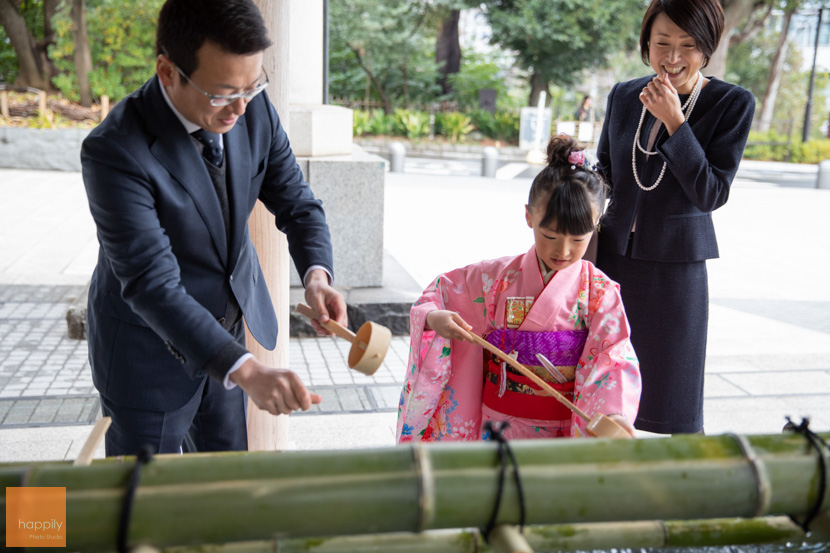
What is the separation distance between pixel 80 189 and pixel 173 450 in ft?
35.3

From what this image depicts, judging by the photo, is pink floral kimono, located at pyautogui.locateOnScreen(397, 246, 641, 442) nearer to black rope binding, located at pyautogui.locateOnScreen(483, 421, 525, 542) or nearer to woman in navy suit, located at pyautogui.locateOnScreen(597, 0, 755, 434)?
woman in navy suit, located at pyautogui.locateOnScreen(597, 0, 755, 434)

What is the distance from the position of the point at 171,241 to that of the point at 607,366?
4.09 feet

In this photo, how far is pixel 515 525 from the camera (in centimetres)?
120

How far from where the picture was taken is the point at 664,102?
8.13 feet

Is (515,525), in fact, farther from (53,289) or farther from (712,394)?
(53,289)

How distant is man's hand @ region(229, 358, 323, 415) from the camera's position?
149 centimetres

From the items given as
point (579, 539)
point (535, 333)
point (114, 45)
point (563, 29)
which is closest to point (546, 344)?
point (535, 333)

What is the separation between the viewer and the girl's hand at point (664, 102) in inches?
97.3

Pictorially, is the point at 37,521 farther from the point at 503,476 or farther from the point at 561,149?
the point at 561,149

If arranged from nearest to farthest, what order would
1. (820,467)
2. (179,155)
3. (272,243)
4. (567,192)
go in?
1. (820,467)
2. (179,155)
3. (567,192)
4. (272,243)

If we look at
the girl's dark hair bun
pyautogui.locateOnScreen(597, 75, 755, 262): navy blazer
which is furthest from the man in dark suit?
pyautogui.locateOnScreen(597, 75, 755, 262): navy blazer

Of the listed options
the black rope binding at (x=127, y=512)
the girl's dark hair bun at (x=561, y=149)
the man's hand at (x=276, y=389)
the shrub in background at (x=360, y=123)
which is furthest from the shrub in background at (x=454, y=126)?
the black rope binding at (x=127, y=512)

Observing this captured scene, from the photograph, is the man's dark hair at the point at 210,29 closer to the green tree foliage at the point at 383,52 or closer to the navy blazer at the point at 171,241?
the navy blazer at the point at 171,241

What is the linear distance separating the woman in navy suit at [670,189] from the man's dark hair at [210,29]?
1.42 m
